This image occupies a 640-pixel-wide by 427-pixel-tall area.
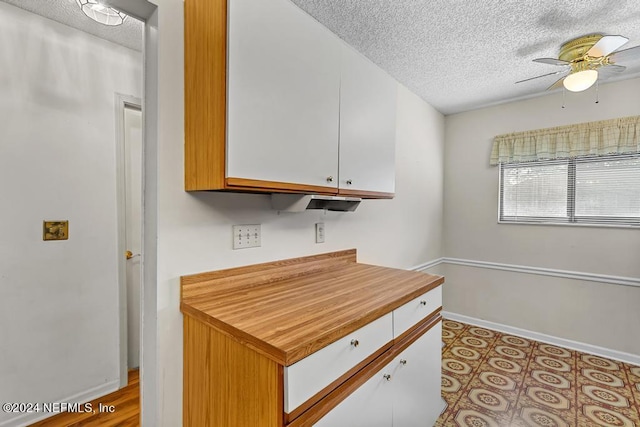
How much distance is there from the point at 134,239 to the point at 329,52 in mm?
1976

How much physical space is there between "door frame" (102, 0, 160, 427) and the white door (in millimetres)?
1152

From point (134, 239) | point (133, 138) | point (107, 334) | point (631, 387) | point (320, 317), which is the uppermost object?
point (133, 138)

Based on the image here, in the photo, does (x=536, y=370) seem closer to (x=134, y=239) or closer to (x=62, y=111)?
(x=134, y=239)

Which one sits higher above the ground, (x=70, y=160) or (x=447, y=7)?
(x=447, y=7)

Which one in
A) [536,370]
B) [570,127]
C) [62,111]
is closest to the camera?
[62,111]

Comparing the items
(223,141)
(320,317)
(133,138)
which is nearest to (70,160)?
(133,138)

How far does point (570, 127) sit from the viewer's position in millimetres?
2709

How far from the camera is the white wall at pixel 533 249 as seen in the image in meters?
2.54

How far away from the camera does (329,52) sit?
1.41 m

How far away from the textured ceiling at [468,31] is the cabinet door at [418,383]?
1815 millimetres

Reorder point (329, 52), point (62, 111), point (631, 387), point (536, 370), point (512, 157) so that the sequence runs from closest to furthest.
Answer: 1. point (329, 52)
2. point (62, 111)
3. point (631, 387)
4. point (536, 370)
5. point (512, 157)

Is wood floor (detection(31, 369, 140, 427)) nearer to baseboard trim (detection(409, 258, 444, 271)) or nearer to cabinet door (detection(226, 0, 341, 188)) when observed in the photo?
cabinet door (detection(226, 0, 341, 188))

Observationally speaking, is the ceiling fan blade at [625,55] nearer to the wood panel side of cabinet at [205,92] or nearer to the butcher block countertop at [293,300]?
the butcher block countertop at [293,300]

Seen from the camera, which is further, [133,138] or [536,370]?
[536,370]
